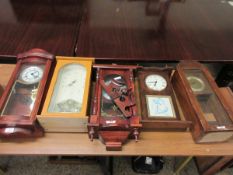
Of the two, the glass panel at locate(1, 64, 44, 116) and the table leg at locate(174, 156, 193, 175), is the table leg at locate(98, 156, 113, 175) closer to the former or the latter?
the table leg at locate(174, 156, 193, 175)

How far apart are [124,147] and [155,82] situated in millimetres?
338

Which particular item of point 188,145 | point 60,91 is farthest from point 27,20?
point 188,145

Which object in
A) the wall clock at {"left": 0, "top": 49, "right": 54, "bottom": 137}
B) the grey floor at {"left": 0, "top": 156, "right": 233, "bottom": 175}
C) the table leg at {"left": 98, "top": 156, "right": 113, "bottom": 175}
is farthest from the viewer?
the grey floor at {"left": 0, "top": 156, "right": 233, "bottom": 175}

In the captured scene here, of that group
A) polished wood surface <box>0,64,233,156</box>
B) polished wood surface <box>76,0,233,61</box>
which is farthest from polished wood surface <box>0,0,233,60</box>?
polished wood surface <box>0,64,233,156</box>

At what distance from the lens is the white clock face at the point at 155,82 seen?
88 cm

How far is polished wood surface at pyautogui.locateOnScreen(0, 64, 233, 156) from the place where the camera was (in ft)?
2.43

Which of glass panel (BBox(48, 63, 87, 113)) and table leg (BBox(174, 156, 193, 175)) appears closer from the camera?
glass panel (BBox(48, 63, 87, 113))

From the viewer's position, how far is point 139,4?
4.67 ft

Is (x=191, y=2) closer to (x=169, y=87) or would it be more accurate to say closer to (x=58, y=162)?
(x=169, y=87)

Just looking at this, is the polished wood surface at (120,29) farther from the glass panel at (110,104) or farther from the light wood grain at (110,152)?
the light wood grain at (110,152)

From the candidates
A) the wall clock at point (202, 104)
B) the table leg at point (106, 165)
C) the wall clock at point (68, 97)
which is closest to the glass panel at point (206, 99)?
the wall clock at point (202, 104)

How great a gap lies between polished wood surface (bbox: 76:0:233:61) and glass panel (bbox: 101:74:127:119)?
170mm

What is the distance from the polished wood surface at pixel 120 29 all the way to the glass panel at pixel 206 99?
0.52ft

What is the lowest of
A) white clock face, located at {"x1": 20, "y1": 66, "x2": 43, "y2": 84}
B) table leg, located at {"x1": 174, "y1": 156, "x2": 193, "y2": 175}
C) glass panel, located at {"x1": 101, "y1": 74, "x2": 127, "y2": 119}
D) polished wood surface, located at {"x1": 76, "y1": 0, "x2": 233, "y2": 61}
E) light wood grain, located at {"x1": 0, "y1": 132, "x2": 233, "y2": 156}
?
light wood grain, located at {"x1": 0, "y1": 132, "x2": 233, "y2": 156}
